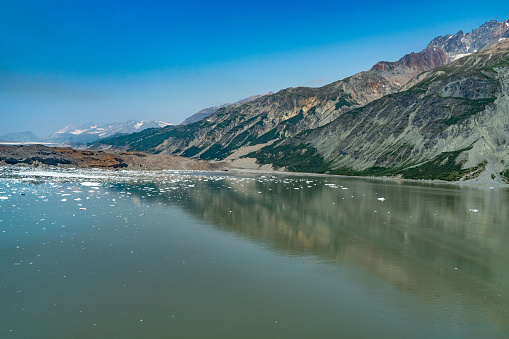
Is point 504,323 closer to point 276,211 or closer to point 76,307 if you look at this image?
point 76,307

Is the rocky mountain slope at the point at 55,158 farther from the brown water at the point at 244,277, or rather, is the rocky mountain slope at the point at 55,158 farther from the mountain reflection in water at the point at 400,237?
the brown water at the point at 244,277

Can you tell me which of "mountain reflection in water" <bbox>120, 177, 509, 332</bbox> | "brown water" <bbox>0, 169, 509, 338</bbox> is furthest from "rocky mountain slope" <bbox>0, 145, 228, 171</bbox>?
"brown water" <bbox>0, 169, 509, 338</bbox>

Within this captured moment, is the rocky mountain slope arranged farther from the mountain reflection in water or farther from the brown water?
the brown water

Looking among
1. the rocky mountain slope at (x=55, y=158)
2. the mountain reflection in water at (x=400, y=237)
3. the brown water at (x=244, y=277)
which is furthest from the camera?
the rocky mountain slope at (x=55, y=158)

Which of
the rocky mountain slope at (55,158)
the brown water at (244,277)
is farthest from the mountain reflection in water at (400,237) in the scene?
the rocky mountain slope at (55,158)

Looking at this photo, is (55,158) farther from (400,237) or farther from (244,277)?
(244,277)

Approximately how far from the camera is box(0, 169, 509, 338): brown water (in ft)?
56.2

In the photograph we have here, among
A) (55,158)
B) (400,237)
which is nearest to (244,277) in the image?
(400,237)

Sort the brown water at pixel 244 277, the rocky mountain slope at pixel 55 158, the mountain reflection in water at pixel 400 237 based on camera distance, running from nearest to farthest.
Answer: the brown water at pixel 244 277 < the mountain reflection in water at pixel 400 237 < the rocky mountain slope at pixel 55 158

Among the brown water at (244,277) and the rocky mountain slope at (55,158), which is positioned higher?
the rocky mountain slope at (55,158)

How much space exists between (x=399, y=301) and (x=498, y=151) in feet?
531

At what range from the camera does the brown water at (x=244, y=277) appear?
17125mm

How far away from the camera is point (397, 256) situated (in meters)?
30.7

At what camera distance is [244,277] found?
2373cm
